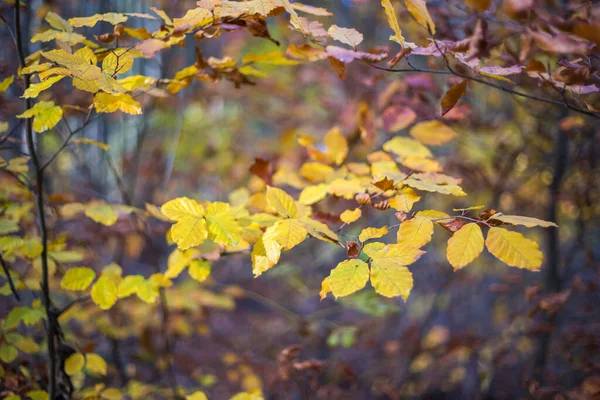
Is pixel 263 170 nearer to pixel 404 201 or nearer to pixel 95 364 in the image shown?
pixel 404 201

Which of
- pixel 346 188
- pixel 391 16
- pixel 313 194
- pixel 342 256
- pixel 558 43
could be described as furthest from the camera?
pixel 342 256

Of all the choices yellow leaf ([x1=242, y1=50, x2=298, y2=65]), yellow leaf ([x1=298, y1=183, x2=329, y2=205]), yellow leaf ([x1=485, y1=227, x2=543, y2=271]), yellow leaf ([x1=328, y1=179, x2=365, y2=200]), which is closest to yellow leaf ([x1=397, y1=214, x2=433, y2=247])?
yellow leaf ([x1=485, y1=227, x2=543, y2=271])

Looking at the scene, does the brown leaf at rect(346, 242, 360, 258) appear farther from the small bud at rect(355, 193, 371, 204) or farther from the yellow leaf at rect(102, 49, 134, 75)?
the yellow leaf at rect(102, 49, 134, 75)

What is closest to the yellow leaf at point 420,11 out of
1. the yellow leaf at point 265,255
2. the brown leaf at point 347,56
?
the brown leaf at point 347,56

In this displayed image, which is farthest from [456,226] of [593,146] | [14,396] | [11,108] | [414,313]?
[414,313]

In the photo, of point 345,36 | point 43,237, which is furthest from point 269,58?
point 43,237

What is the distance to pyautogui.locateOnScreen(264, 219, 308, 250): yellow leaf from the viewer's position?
36.6 inches

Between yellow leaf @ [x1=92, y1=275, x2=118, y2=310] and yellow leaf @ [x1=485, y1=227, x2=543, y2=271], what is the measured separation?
1060 mm

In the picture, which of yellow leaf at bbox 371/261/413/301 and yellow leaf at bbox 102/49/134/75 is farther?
yellow leaf at bbox 102/49/134/75

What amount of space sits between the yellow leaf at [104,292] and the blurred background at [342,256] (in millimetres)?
361

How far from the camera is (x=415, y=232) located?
928 mm

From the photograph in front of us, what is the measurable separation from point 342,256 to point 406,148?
2848 mm

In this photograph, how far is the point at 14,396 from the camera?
1.22m

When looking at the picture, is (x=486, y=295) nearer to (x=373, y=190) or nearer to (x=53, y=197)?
(x=373, y=190)
